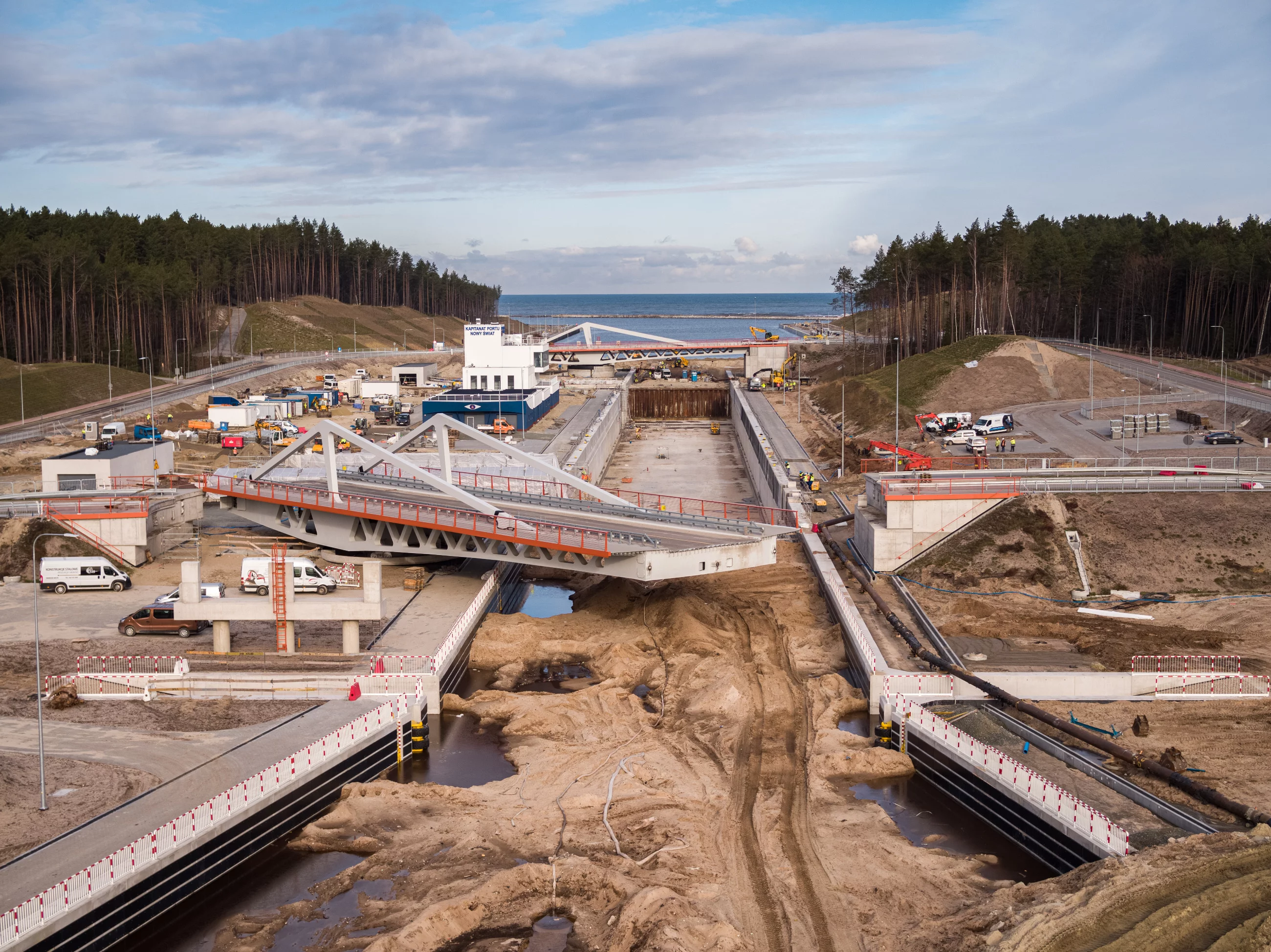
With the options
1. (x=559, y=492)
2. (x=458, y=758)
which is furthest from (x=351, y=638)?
(x=559, y=492)

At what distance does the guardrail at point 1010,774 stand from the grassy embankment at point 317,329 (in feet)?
433

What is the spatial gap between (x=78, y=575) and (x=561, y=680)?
70.3 feet

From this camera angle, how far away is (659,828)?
25.8 m

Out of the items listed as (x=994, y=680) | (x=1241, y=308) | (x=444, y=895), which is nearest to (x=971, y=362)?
(x=1241, y=308)

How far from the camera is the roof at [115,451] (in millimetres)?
57469

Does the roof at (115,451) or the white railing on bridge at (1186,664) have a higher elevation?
the roof at (115,451)

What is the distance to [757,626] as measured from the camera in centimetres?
4200

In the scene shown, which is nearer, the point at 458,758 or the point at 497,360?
the point at 458,758

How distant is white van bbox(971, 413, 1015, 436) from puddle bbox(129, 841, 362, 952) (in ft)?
180

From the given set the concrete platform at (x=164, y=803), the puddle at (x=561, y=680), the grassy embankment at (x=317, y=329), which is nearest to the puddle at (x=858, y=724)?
the puddle at (x=561, y=680)

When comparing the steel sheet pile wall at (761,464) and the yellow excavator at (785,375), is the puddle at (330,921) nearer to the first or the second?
the steel sheet pile wall at (761,464)

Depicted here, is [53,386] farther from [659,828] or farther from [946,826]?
[946,826]

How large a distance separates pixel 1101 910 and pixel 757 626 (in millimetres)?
22424

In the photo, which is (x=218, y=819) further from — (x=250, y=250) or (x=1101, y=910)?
(x=250, y=250)
